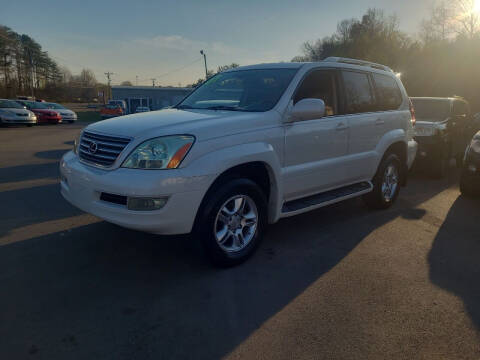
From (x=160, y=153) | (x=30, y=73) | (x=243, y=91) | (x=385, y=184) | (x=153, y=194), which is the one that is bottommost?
(x=385, y=184)

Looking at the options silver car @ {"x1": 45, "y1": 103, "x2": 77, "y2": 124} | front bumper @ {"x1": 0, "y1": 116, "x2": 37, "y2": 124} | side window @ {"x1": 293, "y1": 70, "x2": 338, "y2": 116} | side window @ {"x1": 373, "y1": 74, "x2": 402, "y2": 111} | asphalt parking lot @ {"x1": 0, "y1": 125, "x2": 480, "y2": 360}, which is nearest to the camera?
asphalt parking lot @ {"x1": 0, "y1": 125, "x2": 480, "y2": 360}

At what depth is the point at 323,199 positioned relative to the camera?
4086mm

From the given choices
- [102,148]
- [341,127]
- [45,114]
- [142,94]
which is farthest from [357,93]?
[142,94]

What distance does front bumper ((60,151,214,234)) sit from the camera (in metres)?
2.77

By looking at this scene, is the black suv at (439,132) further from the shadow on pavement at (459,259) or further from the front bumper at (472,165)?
the shadow on pavement at (459,259)

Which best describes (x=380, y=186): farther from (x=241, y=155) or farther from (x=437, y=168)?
(x=437, y=168)

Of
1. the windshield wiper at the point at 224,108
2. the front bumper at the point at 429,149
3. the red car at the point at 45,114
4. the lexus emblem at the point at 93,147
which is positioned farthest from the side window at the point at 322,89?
the red car at the point at 45,114

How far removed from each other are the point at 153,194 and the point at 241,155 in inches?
32.9

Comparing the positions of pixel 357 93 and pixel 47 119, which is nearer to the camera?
pixel 357 93

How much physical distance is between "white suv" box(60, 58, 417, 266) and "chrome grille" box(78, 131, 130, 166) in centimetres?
1

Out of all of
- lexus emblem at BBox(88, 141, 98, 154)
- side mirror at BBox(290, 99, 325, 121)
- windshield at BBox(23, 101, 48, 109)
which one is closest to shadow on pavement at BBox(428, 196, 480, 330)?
side mirror at BBox(290, 99, 325, 121)

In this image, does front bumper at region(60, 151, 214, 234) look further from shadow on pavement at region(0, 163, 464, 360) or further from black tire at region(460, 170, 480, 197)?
black tire at region(460, 170, 480, 197)

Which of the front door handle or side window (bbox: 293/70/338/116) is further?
the front door handle

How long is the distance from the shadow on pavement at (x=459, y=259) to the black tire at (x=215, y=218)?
164 centimetres
